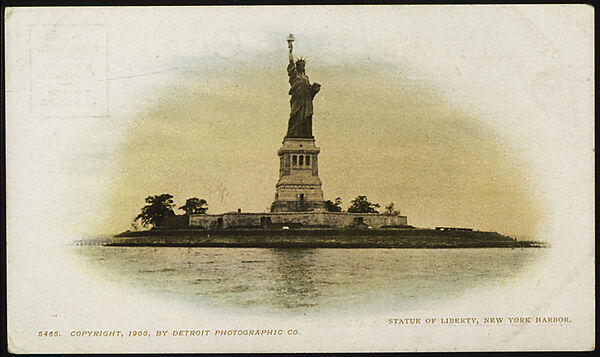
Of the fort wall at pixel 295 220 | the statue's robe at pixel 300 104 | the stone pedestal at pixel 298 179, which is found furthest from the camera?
the stone pedestal at pixel 298 179

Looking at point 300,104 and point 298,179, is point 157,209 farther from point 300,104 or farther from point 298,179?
point 298,179

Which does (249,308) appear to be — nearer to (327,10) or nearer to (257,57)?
(257,57)

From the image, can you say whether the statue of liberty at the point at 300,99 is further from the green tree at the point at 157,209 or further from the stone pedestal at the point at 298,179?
the green tree at the point at 157,209

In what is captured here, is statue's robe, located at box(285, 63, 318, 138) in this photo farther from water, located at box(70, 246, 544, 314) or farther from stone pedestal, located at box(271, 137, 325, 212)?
water, located at box(70, 246, 544, 314)

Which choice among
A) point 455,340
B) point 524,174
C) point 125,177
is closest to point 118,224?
point 125,177
